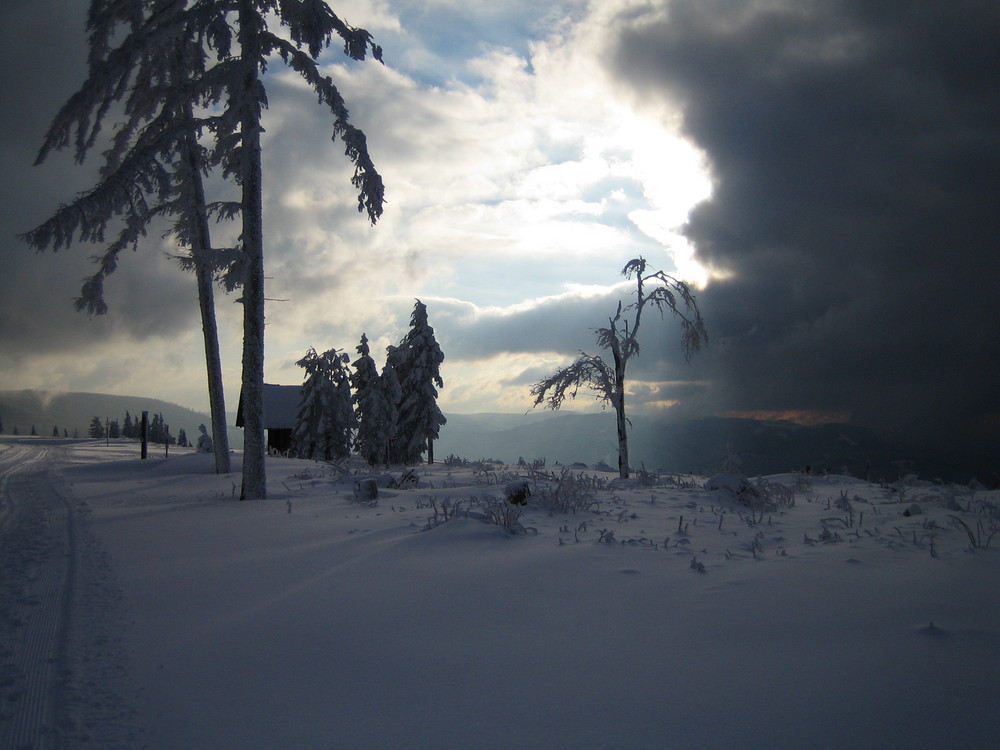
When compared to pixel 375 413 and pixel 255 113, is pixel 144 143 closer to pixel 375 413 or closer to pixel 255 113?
pixel 255 113

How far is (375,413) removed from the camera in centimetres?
3139

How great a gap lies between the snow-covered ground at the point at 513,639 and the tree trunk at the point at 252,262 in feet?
12.9

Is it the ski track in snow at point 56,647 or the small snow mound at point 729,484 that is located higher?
the small snow mound at point 729,484

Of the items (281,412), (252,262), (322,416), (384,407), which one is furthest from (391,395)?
(252,262)

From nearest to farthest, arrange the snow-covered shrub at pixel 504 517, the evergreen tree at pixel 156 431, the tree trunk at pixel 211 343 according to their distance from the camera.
A: the snow-covered shrub at pixel 504 517
the tree trunk at pixel 211 343
the evergreen tree at pixel 156 431

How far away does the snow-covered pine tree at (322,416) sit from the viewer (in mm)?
34375

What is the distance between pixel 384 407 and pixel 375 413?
62cm

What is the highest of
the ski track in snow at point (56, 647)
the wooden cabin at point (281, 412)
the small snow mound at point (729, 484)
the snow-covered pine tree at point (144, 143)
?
the snow-covered pine tree at point (144, 143)

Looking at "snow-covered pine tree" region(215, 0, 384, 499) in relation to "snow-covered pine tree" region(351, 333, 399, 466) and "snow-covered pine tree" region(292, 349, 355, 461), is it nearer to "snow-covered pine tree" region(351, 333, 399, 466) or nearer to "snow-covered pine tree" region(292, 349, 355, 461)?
"snow-covered pine tree" region(351, 333, 399, 466)

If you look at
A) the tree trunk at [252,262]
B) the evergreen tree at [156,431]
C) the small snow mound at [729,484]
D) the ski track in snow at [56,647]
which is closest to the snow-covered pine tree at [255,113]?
the tree trunk at [252,262]

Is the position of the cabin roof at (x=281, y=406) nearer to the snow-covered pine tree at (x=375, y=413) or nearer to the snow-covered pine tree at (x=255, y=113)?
Result: the snow-covered pine tree at (x=375, y=413)

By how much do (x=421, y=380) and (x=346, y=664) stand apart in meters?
29.8

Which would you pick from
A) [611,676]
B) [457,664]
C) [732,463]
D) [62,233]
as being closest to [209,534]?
[457,664]

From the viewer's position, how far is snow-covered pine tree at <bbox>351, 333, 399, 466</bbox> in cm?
3148
